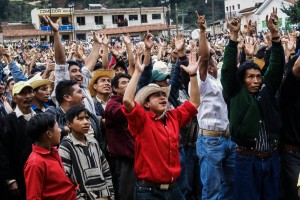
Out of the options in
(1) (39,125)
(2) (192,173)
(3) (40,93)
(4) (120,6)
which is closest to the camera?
(1) (39,125)

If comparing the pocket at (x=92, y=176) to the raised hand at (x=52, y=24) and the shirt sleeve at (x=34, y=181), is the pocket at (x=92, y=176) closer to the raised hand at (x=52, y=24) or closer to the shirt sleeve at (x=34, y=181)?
the shirt sleeve at (x=34, y=181)

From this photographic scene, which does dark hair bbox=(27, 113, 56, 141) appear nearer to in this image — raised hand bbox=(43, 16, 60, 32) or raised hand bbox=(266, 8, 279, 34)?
raised hand bbox=(43, 16, 60, 32)

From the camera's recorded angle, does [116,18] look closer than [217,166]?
No

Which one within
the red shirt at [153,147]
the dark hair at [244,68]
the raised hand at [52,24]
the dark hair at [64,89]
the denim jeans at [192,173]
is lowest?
the denim jeans at [192,173]

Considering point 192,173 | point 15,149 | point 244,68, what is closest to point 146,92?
point 244,68

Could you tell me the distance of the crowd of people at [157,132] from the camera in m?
4.25

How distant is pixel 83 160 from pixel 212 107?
6.19 ft

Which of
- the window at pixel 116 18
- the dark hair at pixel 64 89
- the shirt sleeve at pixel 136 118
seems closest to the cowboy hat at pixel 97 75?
the dark hair at pixel 64 89

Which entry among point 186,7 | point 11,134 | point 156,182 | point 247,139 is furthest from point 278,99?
point 186,7

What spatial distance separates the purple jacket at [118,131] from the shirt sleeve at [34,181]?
1228mm

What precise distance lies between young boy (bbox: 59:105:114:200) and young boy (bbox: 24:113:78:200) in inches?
6.5

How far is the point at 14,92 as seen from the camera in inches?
200

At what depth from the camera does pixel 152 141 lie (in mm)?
4273

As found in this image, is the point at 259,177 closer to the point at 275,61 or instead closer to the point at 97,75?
the point at 275,61
